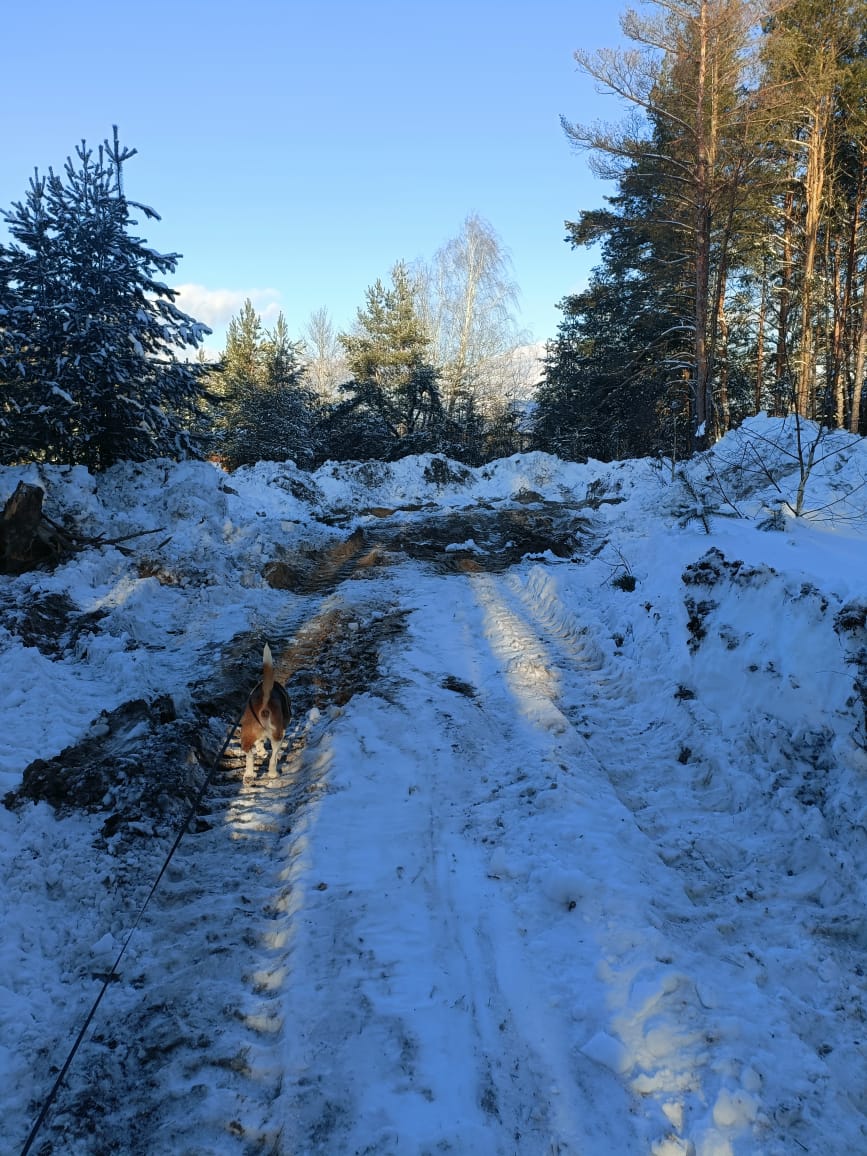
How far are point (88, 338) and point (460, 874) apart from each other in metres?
11.5

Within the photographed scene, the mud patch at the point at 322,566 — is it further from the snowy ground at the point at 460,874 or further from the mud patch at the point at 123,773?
the mud patch at the point at 123,773

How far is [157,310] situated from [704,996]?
14.0 metres

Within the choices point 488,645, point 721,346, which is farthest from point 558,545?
point 721,346

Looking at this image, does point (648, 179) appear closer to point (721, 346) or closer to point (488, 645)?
point (721, 346)

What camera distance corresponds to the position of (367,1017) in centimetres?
275

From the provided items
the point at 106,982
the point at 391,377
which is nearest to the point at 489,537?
the point at 106,982

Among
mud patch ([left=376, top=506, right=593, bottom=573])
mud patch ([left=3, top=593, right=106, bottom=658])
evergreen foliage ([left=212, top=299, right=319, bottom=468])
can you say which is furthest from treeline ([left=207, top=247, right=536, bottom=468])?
mud patch ([left=3, top=593, right=106, bottom=658])

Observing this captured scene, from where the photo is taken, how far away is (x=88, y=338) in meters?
11.0

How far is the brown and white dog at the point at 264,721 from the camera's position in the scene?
4.91 m

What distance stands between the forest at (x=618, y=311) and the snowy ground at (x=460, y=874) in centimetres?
509

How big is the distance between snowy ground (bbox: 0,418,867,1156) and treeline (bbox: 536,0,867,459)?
22.7ft

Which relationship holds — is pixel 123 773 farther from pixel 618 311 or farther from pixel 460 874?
pixel 618 311

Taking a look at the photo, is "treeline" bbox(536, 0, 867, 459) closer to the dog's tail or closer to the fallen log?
the dog's tail

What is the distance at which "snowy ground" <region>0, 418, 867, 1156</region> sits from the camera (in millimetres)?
2416
